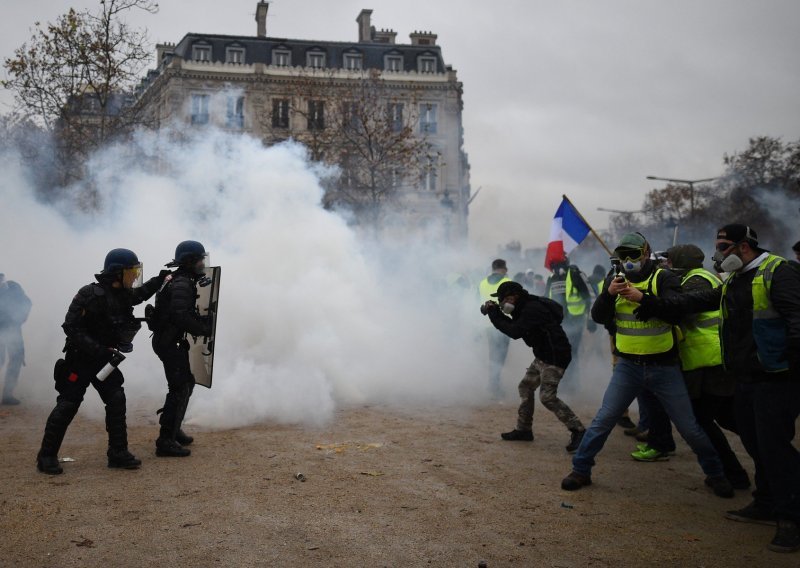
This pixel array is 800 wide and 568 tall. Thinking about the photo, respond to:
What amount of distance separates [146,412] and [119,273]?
3050mm

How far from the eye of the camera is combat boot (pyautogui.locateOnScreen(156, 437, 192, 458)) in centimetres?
622

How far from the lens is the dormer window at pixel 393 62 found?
45.7 metres

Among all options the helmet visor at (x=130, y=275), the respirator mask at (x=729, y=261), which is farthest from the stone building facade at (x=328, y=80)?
the respirator mask at (x=729, y=261)

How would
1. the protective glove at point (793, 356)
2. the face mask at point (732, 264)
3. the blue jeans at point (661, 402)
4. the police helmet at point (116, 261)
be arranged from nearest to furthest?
the protective glove at point (793, 356)
the face mask at point (732, 264)
the blue jeans at point (661, 402)
the police helmet at point (116, 261)

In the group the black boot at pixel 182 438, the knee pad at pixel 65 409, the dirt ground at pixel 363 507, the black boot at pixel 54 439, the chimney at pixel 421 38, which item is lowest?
the dirt ground at pixel 363 507

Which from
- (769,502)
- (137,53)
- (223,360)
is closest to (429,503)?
(769,502)

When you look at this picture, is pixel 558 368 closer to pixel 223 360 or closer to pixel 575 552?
pixel 575 552

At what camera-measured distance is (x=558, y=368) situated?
22.2ft

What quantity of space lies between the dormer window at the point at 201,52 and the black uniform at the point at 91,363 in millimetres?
41134

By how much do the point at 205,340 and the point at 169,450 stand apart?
1222 millimetres

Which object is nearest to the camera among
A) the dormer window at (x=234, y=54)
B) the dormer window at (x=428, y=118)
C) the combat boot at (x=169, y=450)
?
the combat boot at (x=169, y=450)

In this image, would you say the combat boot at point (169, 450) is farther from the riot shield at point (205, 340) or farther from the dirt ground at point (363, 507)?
the riot shield at point (205, 340)

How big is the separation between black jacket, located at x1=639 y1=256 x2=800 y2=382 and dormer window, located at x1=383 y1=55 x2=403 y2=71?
142 feet

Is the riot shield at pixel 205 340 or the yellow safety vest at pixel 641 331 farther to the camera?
the riot shield at pixel 205 340
